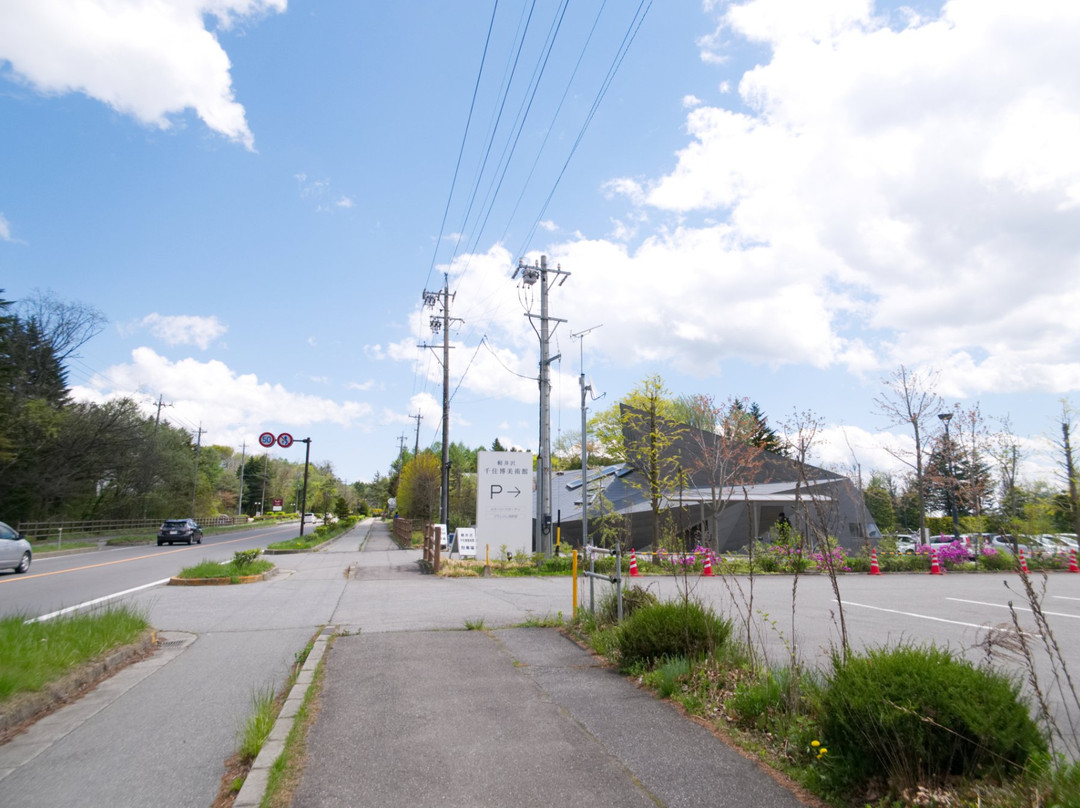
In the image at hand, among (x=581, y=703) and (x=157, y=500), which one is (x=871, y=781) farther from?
(x=157, y=500)

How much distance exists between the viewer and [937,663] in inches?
150

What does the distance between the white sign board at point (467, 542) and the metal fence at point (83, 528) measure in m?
21.4

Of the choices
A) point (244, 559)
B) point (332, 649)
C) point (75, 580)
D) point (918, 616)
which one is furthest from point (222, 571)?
point (918, 616)

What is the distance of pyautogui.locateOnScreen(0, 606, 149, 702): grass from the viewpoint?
19.1 ft

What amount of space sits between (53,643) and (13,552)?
15362 millimetres

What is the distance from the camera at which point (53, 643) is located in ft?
22.6

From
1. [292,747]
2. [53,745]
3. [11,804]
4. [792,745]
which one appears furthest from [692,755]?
[53,745]

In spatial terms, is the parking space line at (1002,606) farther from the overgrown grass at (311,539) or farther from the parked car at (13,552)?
the overgrown grass at (311,539)

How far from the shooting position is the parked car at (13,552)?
60.2 feet

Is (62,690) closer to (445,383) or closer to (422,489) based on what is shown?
(445,383)

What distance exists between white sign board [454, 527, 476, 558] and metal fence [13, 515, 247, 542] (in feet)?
70.1

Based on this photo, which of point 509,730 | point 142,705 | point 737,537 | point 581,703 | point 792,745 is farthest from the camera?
point 737,537

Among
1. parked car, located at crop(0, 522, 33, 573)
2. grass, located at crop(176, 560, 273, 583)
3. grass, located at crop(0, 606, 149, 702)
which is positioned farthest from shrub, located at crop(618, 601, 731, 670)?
parked car, located at crop(0, 522, 33, 573)

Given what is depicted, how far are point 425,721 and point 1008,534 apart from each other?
13.7ft
